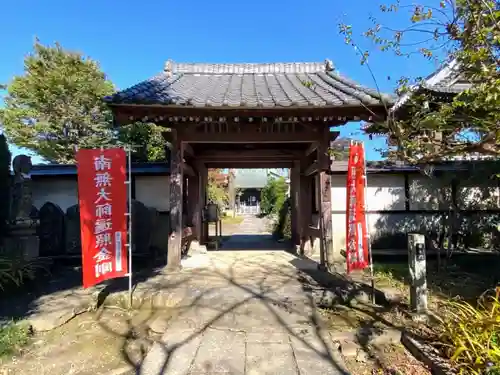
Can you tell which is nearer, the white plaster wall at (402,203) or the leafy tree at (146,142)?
the white plaster wall at (402,203)

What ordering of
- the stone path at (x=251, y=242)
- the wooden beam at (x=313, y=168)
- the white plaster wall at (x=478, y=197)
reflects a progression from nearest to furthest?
the wooden beam at (x=313, y=168) → the white plaster wall at (x=478, y=197) → the stone path at (x=251, y=242)

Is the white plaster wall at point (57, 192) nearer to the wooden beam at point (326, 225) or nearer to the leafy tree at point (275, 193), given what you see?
the wooden beam at point (326, 225)

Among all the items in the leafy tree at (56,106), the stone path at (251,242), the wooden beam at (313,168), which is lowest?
the stone path at (251,242)

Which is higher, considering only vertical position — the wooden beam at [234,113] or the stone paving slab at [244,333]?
the wooden beam at [234,113]

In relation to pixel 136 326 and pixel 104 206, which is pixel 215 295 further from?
pixel 104 206

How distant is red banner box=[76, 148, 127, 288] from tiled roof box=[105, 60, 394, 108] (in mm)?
1292

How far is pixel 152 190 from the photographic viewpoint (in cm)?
934

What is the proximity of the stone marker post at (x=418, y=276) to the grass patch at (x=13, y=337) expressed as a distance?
15.8ft

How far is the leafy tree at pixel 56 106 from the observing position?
2005cm

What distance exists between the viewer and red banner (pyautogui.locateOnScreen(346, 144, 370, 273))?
572cm

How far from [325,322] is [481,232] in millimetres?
6552

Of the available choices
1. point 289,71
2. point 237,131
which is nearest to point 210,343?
point 237,131

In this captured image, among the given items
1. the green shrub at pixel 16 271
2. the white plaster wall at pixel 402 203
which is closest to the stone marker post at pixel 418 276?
the white plaster wall at pixel 402 203

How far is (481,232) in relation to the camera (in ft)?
28.7
